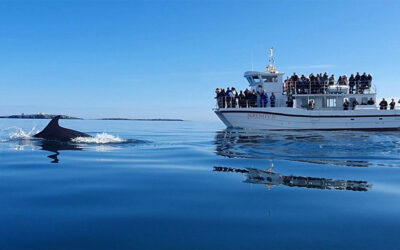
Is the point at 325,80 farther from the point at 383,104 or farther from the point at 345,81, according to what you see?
the point at 383,104

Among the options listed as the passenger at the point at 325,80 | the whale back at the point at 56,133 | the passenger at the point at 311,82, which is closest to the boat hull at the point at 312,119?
the passenger at the point at 311,82

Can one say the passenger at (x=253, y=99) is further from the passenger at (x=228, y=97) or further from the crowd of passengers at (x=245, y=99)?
the passenger at (x=228, y=97)

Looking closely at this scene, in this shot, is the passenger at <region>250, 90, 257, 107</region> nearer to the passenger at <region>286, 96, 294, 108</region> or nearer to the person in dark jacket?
the person in dark jacket

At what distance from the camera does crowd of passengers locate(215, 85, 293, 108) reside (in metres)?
30.9

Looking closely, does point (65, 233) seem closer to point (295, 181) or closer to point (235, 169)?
point (295, 181)

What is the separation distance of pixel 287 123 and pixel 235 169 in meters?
24.1

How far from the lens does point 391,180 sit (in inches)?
249

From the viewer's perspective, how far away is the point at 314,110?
31.2 meters

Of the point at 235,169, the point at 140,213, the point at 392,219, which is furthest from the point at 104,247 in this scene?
the point at 235,169

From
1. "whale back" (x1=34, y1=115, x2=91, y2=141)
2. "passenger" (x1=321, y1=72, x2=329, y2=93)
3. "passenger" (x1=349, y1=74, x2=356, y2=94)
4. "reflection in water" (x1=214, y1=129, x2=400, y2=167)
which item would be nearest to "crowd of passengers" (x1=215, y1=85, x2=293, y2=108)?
"passenger" (x1=321, y1=72, x2=329, y2=93)

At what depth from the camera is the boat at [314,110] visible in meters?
30.5

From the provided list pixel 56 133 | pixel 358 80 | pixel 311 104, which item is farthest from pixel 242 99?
pixel 56 133

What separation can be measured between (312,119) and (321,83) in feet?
12.6

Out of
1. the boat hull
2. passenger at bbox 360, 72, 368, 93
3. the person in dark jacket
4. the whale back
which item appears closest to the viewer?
the whale back
